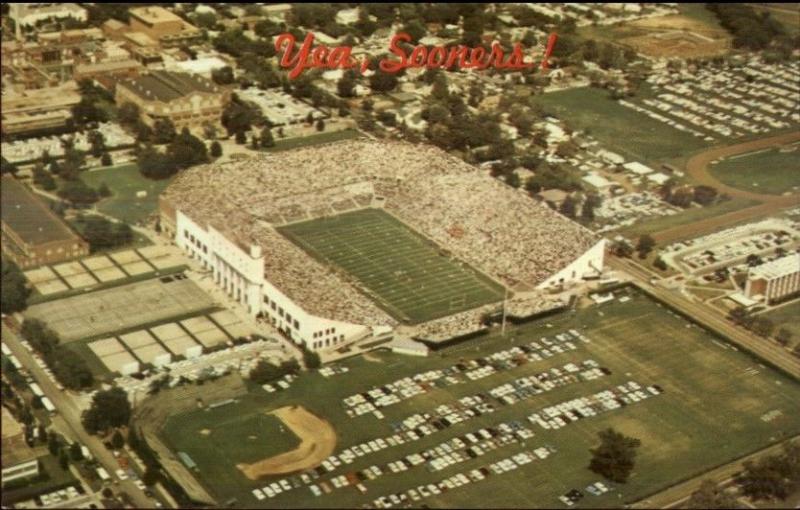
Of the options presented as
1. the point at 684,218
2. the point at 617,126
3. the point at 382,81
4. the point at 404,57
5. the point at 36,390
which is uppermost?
the point at 404,57

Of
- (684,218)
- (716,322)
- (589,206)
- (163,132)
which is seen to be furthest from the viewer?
(163,132)

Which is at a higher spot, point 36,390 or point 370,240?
point 370,240

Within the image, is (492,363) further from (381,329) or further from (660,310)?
(660,310)

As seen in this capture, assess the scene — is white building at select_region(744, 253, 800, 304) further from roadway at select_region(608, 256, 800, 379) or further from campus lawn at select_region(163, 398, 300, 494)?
campus lawn at select_region(163, 398, 300, 494)

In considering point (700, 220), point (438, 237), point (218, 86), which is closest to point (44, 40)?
point (218, 86)

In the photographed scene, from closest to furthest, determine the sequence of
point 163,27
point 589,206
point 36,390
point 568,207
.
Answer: point 36,390 → point 568,207 → point 589,206 → point 163,27

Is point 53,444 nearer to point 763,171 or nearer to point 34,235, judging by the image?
point 34,235

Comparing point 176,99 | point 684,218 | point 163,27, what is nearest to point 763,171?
point 684,218
